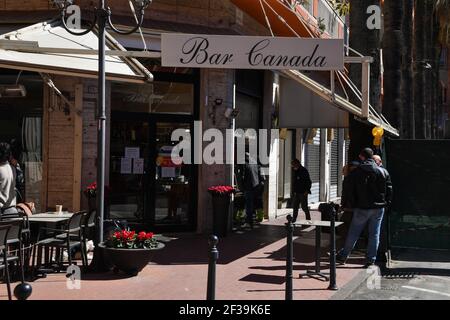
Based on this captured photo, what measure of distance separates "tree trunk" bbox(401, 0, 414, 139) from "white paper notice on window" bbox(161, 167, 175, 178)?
24.9 ft

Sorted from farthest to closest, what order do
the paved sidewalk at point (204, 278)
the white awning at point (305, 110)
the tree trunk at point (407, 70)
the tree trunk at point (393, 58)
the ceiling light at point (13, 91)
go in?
the tree trunk at point (407, 70), the white awning at point (305, 110), the tree trunk at point (393, 58), the ceiling light at point (13, 91), the paved sidewalk at point (204, 278)

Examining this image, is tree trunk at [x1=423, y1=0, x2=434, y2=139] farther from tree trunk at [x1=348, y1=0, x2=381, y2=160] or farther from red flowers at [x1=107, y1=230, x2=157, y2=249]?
red flowers at [x1=107, y1=230, x2=157, y2=249]

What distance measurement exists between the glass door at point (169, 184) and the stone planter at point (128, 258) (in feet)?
14.6

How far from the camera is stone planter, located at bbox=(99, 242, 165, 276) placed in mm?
7902

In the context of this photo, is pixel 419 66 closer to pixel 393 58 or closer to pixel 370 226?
pixel 393 58

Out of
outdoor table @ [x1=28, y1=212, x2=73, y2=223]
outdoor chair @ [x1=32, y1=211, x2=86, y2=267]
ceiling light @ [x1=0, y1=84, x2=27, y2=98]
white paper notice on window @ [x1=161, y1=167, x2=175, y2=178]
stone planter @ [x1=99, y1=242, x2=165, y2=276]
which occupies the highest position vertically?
ceiling light @ [x1=0, y1=84, x2=27, y2=98]

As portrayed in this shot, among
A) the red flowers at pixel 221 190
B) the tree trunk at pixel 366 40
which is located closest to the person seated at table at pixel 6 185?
the red flowers at pixel 221 190

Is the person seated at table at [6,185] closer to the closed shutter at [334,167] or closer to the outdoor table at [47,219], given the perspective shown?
the outdoor table at [47,219]

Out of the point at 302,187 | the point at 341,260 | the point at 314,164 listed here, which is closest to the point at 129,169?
the point at 302,187

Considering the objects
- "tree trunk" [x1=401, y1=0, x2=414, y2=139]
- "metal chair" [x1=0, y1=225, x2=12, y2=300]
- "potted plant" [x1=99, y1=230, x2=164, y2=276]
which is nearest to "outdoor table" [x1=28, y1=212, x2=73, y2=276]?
"potted plant" [x1=99, y1=230, x2=164, y2=276]

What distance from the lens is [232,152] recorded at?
13.2 metres

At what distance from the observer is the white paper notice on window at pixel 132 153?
40.2 feet
